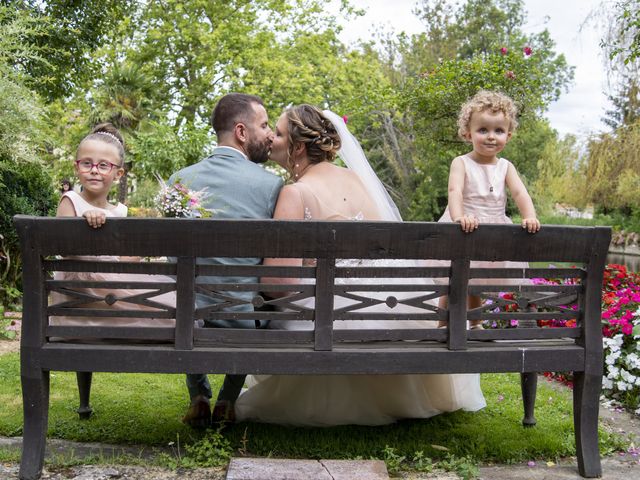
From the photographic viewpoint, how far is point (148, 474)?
3.03 metres

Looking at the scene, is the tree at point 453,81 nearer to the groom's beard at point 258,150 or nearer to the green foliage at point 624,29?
the green foliage at point 624,29

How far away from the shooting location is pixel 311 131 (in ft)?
12.6

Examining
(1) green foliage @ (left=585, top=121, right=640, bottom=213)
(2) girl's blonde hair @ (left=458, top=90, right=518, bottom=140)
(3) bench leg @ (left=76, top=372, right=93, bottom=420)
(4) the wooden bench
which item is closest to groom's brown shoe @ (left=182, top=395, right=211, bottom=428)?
(3) bench leg @ (left=76, top=372, right=93, bottom=420)

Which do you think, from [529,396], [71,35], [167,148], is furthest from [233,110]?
[167,148]

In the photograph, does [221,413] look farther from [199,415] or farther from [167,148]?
[167,148]

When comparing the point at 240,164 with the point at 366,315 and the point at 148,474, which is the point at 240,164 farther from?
the point at 148,474

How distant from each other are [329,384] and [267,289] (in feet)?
3.49

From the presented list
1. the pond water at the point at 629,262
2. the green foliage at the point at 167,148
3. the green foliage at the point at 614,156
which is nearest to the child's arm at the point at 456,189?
the green foliage at the point at 614,156

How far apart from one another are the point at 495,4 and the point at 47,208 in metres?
43.3

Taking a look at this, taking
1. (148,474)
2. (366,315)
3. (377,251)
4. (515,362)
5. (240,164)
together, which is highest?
(240,164)

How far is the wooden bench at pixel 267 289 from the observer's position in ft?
9.38

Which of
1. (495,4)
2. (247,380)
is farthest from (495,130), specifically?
(495,4)

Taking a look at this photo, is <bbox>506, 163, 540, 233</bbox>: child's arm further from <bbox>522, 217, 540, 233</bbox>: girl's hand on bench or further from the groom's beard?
the groom's beard

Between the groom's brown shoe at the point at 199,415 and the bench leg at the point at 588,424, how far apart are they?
6.04 ft
